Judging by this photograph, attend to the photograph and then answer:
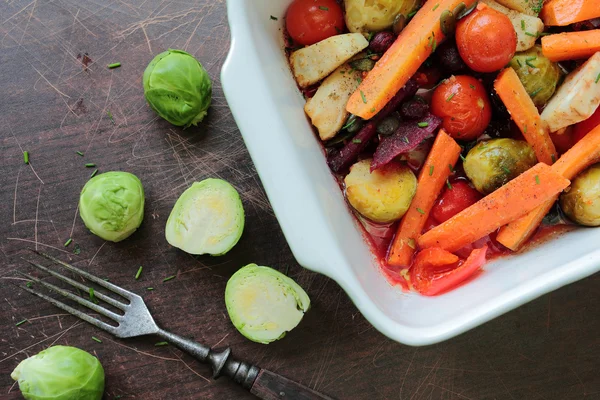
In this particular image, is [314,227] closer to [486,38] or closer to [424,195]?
[424,195]

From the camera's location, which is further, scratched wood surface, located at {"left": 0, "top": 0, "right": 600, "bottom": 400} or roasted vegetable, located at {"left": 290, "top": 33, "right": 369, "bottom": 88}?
scratched wood surface, located at {"left": 0, "top": 0, "right": 600, "bottom": 400}

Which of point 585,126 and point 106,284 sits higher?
point 585,126

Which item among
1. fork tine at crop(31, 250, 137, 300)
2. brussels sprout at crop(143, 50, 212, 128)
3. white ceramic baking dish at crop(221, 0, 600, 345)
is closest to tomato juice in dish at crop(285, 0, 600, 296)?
white ceramic baking dish at crop(221, 0, 600, 345)

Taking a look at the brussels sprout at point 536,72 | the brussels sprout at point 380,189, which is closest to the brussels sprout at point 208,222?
the brussels sprout at point 380,189

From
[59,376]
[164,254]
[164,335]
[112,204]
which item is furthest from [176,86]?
[59,376]

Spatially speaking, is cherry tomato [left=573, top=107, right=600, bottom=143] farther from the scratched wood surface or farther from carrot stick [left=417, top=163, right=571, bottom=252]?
the scratched wood surface

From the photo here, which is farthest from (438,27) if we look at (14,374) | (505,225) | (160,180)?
(14,374)
